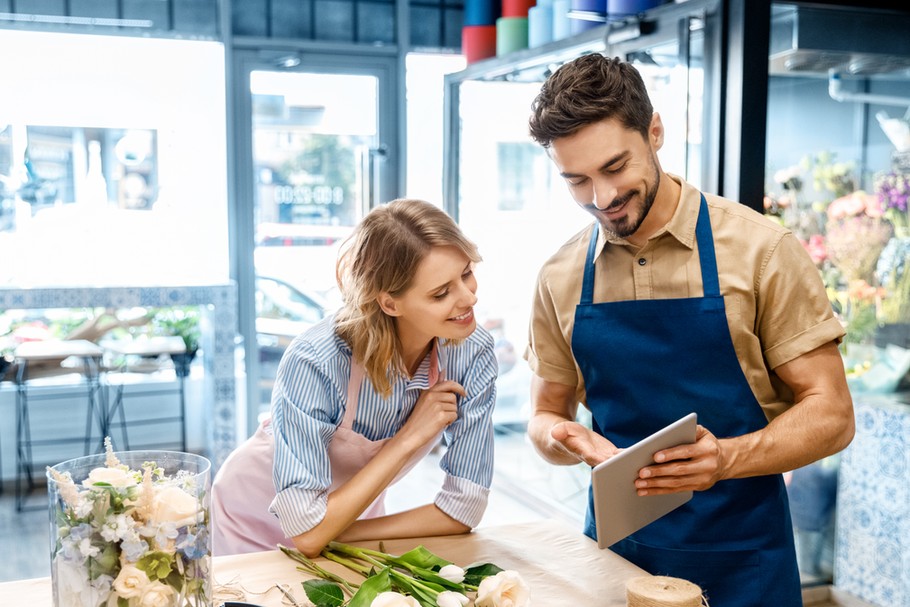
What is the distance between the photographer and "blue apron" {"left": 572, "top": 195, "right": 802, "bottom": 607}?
1.76 meters

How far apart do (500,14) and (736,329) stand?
3.56 m

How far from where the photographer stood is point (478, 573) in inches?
59.1

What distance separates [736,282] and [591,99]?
1.43 ft

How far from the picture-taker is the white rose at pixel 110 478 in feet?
3.93


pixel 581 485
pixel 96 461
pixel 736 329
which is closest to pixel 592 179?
pixel 736 329

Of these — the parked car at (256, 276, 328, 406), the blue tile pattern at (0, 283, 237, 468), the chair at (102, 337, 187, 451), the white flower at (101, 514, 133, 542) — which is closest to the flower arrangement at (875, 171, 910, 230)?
the white flower at (101, 514, 133, 542)

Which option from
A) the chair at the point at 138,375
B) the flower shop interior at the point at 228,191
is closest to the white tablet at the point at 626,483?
the flower shop interior at the point at 228,191

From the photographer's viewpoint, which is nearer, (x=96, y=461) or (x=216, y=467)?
(x=96, y=461)

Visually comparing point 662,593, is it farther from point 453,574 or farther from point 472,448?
point 472,448

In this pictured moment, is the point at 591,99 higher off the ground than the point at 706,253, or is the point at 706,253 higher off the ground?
the point at 591,99

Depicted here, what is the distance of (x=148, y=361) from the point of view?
201 inches

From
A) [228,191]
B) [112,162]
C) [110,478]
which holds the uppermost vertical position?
[112,162]

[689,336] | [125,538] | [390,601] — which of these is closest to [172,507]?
[125,538]

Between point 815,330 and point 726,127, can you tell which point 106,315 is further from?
point 815,330
